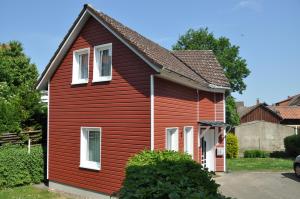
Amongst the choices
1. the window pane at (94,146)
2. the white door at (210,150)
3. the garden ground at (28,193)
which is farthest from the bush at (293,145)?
the garden ground at (28,193)

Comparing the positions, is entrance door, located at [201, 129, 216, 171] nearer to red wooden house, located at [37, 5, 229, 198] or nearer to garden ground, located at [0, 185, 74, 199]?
red wooden house, located at [37, 5, 229, 198]

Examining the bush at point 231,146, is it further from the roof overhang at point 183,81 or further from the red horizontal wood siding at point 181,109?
the roof overhang at point 183,81

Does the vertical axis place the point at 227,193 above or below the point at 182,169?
below

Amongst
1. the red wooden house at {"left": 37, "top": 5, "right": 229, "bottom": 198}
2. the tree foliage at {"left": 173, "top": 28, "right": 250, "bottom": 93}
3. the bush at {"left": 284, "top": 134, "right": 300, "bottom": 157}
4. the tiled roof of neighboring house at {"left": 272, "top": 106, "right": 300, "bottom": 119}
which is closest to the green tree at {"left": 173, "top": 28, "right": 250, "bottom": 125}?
the tree foliage at {"left": 173, "top": 28, "right": 250, "bottom": 93}

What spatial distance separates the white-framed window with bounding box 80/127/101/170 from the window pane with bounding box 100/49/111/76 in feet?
7.52

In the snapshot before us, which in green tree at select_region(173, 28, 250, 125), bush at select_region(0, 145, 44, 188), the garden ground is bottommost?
the garden ground

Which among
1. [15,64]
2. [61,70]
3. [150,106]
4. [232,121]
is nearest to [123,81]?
[150,106]

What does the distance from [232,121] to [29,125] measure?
33.7 meters

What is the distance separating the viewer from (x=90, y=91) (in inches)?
567

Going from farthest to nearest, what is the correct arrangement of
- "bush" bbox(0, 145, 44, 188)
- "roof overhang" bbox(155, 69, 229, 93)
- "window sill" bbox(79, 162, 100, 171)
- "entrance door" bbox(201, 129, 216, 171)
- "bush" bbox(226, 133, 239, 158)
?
"bush" bbox(226, 133, 239, 158)
"entrance door" bbox(201, 129, 216, 171)
"bush" bbox(0, 145, 44, 188)
"window sill" bbox(79, 162, 100, 171)
"roof overhang" bbox(155, 69, 229, 93)

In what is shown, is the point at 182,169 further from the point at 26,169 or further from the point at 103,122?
the point at 26,169

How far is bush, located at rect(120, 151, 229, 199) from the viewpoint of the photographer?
14.8ft

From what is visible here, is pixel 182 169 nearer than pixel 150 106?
Yes

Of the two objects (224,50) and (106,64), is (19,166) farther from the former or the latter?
(224,50)
